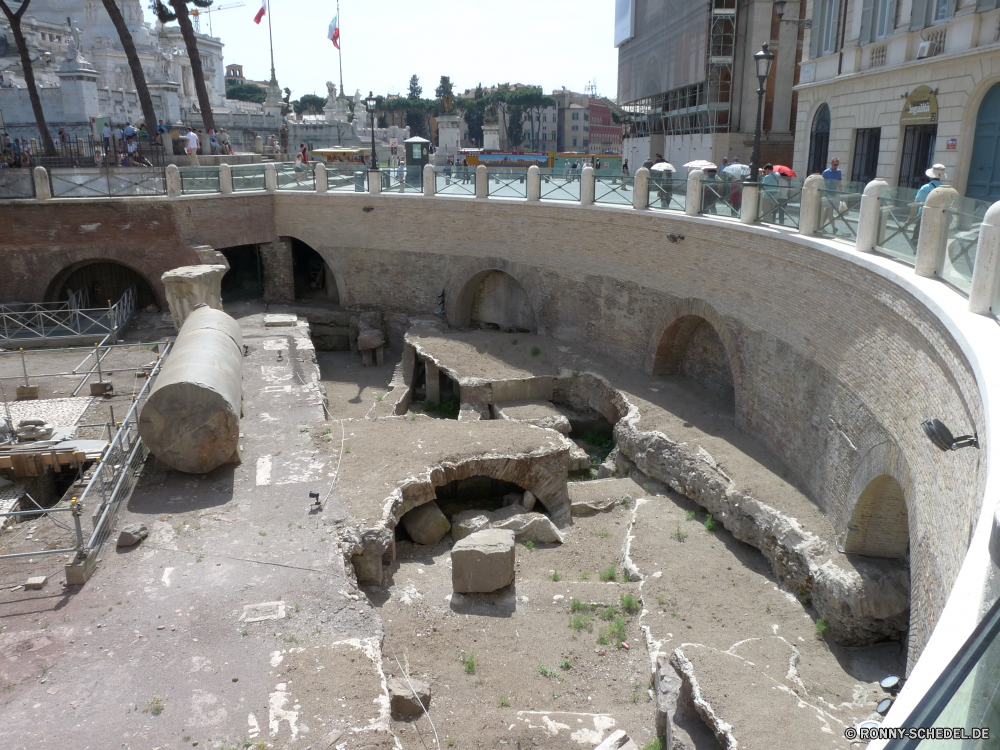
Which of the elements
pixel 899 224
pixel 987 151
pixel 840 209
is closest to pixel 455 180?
pixel 840 209

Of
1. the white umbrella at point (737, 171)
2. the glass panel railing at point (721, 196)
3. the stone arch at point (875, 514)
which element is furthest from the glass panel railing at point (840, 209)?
the stone arch at point (875, 514)

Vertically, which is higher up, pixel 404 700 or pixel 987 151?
pixel 987 151

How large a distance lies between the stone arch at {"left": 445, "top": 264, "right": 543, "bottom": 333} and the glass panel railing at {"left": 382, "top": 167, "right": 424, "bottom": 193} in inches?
113

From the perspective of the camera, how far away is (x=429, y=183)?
20.9 meters

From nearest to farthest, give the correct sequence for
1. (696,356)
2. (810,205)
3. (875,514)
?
(875,514) → (810,205) → (696,356)

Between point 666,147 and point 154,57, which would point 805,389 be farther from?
point 154,57

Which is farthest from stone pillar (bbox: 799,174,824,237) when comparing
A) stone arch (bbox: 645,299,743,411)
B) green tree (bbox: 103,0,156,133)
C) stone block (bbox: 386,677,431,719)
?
green tree (bbox: 103,0,156,133)

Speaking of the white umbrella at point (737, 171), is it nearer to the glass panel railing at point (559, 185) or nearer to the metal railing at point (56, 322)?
the glass panel railing at point (559, 185)

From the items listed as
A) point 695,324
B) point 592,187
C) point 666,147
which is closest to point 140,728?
point 695,324

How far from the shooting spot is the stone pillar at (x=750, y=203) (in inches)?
539

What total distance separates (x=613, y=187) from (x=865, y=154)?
524cm

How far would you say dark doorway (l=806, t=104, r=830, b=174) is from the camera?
59.9 feet

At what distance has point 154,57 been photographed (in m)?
44.5

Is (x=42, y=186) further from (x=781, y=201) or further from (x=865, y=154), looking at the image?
(x=865, y=154)
